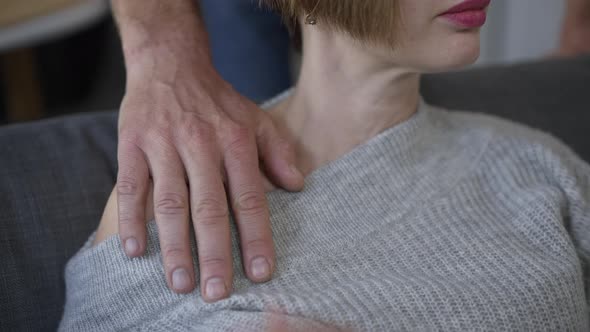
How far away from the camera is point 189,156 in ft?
2.95

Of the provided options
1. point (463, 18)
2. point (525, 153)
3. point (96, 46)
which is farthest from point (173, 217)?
point (96, 46)

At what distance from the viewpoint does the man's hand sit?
0.84 m

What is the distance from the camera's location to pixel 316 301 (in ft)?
2.61

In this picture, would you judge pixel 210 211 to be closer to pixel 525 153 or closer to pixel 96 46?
pixel 525 153

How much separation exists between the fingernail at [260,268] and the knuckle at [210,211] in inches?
2.7

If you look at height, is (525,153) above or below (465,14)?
below

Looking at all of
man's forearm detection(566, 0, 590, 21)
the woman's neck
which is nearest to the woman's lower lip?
the woman's neck

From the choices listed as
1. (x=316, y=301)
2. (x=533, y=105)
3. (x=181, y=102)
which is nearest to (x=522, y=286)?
(x=316, y=301)

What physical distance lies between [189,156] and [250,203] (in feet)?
0.35

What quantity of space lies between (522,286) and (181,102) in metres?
0.55

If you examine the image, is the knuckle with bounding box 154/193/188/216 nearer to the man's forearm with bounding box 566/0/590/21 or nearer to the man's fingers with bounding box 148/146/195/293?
the man's fingers with bounding box 148/146/195/293

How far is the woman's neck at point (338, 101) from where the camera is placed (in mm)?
1020

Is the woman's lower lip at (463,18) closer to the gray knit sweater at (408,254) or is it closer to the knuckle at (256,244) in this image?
the gray knit sweater at (408,254)

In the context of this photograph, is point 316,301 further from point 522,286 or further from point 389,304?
point 522,286
